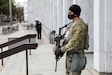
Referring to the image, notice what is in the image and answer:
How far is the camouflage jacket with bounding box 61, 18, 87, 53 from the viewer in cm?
600

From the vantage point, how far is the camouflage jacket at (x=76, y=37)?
19.7 ft
